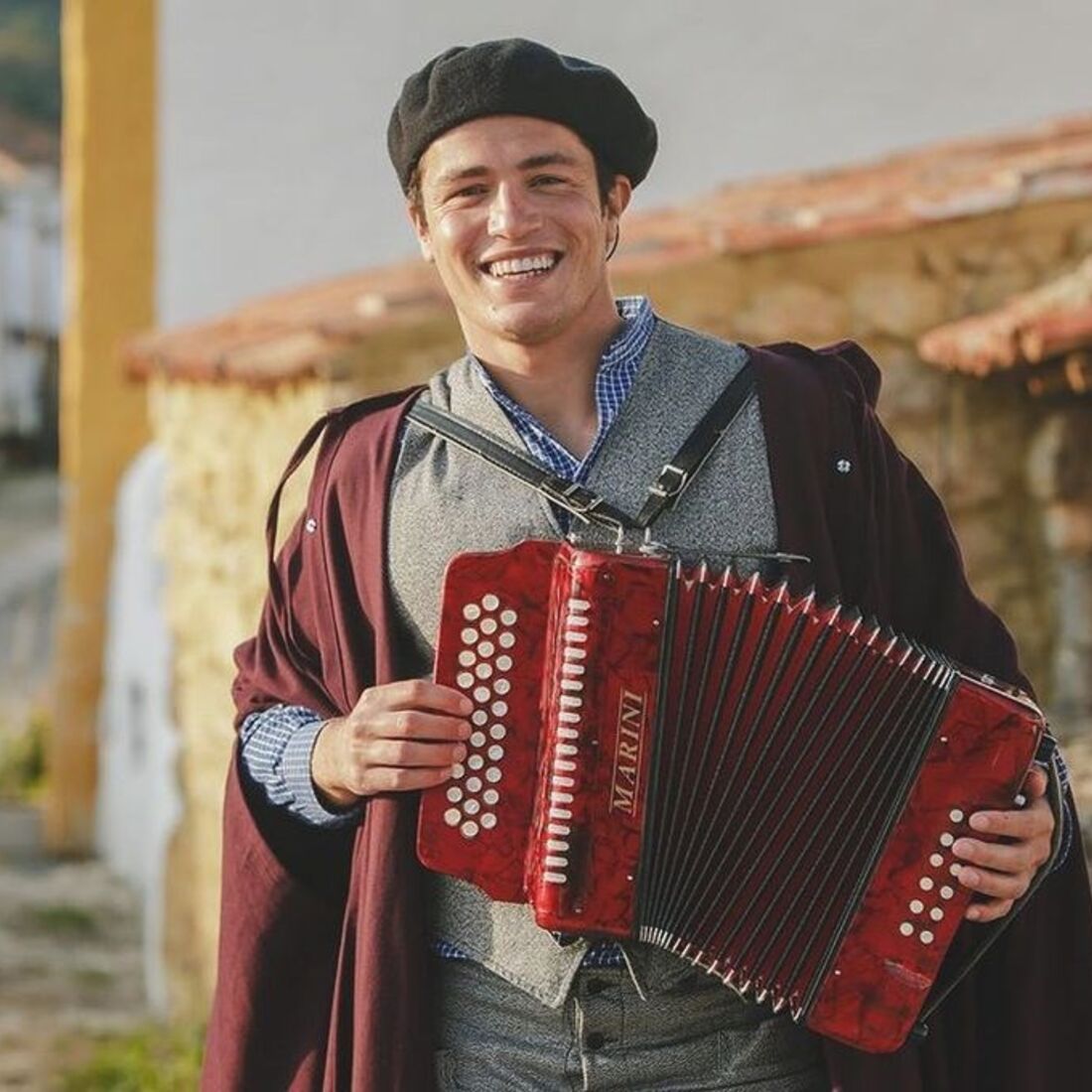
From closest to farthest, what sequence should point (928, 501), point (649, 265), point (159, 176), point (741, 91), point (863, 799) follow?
1. point (863, 799)
2. point (928, 501)
3. point (649, 265)
4. point (741, 91)
5. point (159, 176)

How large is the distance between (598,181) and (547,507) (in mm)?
348

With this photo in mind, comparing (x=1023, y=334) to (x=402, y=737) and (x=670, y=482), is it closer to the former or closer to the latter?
(x=670, y=482)

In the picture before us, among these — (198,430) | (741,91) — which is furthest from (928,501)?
(741,91)

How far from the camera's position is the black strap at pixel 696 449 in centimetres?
240

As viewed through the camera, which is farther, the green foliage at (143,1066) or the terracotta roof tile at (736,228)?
the green foliage at (143,1066)

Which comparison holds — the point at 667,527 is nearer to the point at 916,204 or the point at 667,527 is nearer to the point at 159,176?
the point at 916,204

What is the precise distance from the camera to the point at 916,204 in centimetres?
531

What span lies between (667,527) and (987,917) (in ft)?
1.63

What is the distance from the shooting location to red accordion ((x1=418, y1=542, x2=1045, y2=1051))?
230cm

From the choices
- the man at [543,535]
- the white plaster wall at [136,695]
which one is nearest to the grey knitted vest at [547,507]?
the man at [543,535]

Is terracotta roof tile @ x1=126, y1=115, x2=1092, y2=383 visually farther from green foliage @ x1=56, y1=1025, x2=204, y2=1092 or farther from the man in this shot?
the man

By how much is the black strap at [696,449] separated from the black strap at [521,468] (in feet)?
0.10

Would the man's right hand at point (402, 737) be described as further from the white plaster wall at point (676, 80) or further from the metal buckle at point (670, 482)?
the white plaster wall at point (676, 80)

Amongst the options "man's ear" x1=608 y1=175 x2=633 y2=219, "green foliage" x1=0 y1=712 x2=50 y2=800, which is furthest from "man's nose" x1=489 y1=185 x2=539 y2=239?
"green foliage" x1=0 y1=712 x2=50 y2=800
